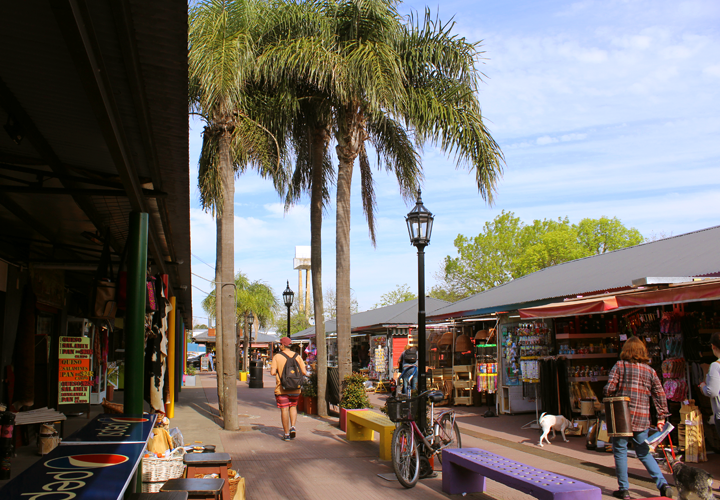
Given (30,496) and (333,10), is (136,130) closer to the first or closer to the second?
(30,496)

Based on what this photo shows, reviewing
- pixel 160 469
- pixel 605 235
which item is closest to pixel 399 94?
pixel 160 469

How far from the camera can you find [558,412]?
35.2 feet

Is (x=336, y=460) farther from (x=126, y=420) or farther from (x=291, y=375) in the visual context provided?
(x=126, y=420)

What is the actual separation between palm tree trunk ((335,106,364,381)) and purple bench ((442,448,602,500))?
20.8 ft

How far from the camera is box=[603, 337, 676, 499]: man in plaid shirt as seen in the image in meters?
6.28

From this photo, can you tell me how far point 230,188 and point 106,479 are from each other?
30.7ft

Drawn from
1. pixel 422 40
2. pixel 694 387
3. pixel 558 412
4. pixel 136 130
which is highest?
pixel 422 40

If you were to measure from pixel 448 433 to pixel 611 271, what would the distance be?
671 cm

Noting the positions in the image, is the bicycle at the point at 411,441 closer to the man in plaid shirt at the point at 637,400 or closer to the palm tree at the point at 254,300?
the man in plaid shirt at the point at 637,400

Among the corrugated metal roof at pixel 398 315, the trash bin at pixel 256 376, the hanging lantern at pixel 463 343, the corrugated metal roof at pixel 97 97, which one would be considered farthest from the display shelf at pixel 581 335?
the trash bin at pixel 256 376

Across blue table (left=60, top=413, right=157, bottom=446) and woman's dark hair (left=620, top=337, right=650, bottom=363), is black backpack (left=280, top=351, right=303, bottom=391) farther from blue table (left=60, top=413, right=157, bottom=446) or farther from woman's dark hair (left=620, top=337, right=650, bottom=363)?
woman's dark hair (left=620, top=337, right=650, bottom=363)

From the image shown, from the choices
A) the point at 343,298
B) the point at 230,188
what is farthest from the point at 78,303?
the point at 343,298

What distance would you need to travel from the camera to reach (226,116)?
466 inches

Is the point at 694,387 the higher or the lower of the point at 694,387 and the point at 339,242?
the lower
